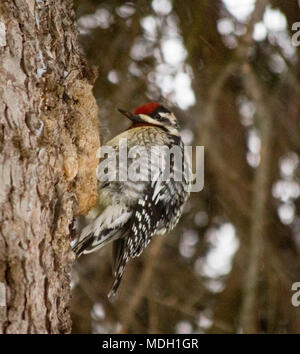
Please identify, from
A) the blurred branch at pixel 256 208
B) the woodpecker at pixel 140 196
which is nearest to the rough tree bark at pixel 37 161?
the woodpecker at pixel 140 196

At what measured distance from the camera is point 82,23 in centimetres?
347

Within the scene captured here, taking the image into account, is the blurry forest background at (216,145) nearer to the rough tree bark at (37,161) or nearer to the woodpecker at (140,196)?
the woodpecker at (140,196)

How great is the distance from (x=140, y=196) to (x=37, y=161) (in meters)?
1.09

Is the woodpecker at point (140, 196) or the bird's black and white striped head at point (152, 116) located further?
the bird's black and white striped head at point (152, 116)

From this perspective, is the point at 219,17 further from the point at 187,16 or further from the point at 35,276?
the point at 35,276

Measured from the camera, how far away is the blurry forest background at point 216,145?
11.1 ft

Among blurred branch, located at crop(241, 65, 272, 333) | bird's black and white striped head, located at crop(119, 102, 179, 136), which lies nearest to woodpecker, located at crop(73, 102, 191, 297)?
bird's black and white striped head, located at crop(119, 102, 179, 136)

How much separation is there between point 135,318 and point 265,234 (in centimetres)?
111

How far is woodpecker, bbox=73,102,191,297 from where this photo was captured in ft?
9.47

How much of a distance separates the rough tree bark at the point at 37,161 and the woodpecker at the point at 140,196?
56 cm

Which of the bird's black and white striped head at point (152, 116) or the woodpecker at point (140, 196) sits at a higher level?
the bird's black and white striped head at point (152, 116)

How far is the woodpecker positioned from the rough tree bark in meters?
0.56

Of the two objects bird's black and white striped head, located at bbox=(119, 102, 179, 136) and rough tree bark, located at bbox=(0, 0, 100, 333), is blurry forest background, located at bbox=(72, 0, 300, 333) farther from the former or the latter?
rough tree bark, located at bbox=(0, 0, 100, 333)

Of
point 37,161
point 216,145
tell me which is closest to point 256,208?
point 216,145
